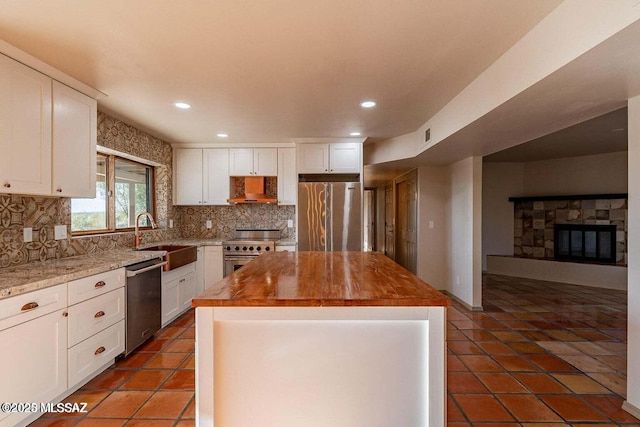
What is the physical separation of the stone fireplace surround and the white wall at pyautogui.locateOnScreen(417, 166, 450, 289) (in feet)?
8.37

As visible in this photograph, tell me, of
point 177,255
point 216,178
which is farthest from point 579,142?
point 177,255

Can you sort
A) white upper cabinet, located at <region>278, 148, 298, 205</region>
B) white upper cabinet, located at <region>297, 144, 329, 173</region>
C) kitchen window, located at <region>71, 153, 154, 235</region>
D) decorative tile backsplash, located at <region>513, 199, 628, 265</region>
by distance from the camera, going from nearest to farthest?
kitchen window, located at <region>71, 153, 154, 235</region> < white upper cabinet, located at <region>297, 144, 329, 173</region> < white upper cabinet, located at <region>278, 148, 298, 205</region> < decorative tile backsplash, located at <region>513, 199, 628, 265</region>

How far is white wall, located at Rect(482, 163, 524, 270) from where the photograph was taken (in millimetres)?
6430

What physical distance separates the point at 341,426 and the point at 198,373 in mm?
718

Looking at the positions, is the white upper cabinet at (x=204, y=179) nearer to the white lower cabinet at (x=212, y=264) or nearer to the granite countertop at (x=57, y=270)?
the white lower cabinet at (x=212, y=264)

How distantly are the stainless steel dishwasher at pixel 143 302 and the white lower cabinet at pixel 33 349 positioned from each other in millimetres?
652

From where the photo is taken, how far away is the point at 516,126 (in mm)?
2648

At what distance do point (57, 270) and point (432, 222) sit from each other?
4.51m

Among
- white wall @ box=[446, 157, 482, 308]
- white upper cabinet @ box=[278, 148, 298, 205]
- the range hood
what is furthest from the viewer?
white upper cabinet @ box=[278, 148, 298, 205]

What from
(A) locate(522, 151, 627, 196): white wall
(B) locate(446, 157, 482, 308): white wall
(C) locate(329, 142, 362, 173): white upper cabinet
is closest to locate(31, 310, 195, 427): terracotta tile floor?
(C) locate(329, 142, 362, 173): white upper cabinet

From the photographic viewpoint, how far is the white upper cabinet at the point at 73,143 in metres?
2.32

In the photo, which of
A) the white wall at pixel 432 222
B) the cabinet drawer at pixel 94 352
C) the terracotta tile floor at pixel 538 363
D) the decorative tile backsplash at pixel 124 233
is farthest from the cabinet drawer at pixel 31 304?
the white wall at pixel 432 222

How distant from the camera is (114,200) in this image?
3.56 meters

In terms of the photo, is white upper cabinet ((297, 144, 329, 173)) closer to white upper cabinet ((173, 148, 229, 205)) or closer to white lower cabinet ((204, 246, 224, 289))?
white upper cabinet ((173, 148, 229, 205))
